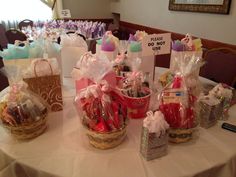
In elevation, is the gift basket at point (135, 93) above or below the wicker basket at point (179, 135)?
above

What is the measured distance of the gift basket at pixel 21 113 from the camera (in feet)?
2.60

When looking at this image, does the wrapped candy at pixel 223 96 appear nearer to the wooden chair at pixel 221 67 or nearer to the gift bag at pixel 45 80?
the gift bag at pixel 45 80

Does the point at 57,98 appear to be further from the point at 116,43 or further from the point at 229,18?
the point at 229,18

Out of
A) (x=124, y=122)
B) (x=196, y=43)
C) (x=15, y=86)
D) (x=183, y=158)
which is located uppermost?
(x=196, y=43)

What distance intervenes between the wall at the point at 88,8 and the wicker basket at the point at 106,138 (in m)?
4.55

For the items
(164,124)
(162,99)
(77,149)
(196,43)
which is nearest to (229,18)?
(196,43)

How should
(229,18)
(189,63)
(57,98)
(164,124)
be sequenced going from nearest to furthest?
1. (164,124)
2. (189,63)
3. (57,98)
4. (229,18)

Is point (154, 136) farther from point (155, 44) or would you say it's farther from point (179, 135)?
point (155, 44)

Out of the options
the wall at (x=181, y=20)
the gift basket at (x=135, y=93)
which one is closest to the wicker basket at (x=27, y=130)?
the gift basket at (x=135, y=93)

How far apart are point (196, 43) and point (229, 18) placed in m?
1.09

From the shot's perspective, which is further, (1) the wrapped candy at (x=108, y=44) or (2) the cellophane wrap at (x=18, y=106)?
A: (1) the wrapped candy at (x=108, y=44)

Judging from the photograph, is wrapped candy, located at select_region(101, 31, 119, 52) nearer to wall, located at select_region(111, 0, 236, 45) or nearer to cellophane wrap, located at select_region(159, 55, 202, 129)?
cellophane wrap, located at select_region(159, 55, 202, 129)

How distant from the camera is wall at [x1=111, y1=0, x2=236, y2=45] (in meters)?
2.16

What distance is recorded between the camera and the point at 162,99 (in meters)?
0.84
